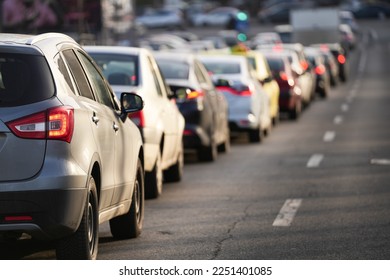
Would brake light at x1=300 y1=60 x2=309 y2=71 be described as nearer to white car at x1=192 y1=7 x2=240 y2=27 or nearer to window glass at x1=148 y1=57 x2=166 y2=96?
window glass at x1=148 y1=57 x2=166 y2=96

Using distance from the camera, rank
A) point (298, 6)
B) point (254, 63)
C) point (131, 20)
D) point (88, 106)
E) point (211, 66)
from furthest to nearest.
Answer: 1. point (298, 6)
2. point (131, 20)
3. point (254, 63)
4. point (211, 66)
5. point (88, 106)

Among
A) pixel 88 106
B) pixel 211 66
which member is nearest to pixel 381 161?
pixel 211 66

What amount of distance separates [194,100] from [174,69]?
0.62 metres

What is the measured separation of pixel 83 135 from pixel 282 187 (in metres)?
7.00

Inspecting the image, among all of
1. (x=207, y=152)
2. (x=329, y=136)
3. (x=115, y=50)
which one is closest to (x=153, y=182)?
(x=115, y=50)

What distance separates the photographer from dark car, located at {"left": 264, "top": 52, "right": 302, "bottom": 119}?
30641 millimetres

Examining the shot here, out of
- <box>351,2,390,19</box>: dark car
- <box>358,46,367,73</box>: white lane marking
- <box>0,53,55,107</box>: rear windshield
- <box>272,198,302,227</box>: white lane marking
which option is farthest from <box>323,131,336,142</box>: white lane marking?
<box>351,2,390,19</box>: dark car

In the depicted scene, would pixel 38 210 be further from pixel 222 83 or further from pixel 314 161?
pixel 222 83

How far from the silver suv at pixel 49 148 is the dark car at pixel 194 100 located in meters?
8.81

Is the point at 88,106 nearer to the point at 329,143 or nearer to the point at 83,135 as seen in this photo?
the point at 83,135

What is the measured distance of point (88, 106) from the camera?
9016 millimetres

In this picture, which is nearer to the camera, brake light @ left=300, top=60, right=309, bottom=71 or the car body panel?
the car body panel

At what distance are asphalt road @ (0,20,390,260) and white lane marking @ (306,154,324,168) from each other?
A: 0.01 metres

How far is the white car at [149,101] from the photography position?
14.2 metres
